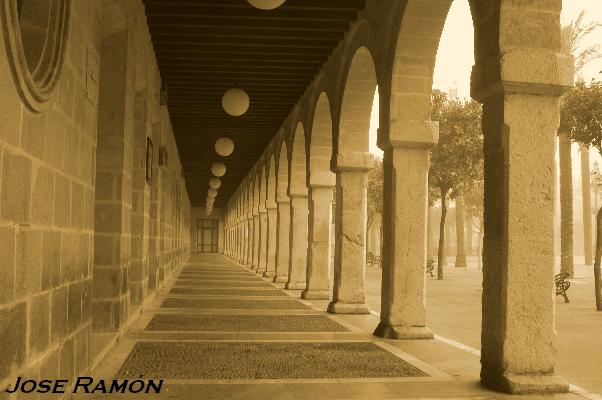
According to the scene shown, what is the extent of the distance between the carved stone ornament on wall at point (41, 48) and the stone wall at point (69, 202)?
6cm

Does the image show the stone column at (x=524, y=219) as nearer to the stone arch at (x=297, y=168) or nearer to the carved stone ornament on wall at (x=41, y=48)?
the carved stone ornament on wall at (x=41, y=48)

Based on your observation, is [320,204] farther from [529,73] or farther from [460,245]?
[460,245]

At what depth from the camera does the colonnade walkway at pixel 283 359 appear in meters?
4.63

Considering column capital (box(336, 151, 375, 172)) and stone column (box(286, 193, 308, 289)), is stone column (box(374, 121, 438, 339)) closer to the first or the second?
column capital (box(336, 151, 375, 172))

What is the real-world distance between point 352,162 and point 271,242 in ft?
30.5

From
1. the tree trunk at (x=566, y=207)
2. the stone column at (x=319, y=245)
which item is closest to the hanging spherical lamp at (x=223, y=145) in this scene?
the stone column at (x=319, y=245)

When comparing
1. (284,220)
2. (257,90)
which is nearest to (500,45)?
(257,90)

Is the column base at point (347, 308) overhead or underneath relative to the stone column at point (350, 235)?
underneath

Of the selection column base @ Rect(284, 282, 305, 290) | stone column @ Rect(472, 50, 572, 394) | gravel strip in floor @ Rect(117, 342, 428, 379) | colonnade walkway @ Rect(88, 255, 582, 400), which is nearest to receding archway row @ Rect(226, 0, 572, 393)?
stone column @ Rect(472, 50, 572, 394)

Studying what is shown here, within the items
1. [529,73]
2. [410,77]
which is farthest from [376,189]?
[529,73]

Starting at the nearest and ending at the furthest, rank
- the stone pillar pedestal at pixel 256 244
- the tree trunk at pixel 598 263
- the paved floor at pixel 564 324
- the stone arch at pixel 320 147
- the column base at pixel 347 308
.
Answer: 1. the paved floor at pixel 564 324
2. the column base at pixel 347 308
3. the tree trunk at pixel 598 263
4. the stone arch at pixel 320 147
5. the stone pillar pedestal at pixel 256 244

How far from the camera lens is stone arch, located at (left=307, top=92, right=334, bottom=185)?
12.1 m

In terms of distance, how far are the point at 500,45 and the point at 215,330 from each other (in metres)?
4.57

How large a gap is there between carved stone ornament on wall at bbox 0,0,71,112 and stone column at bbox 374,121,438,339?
4.28 m
